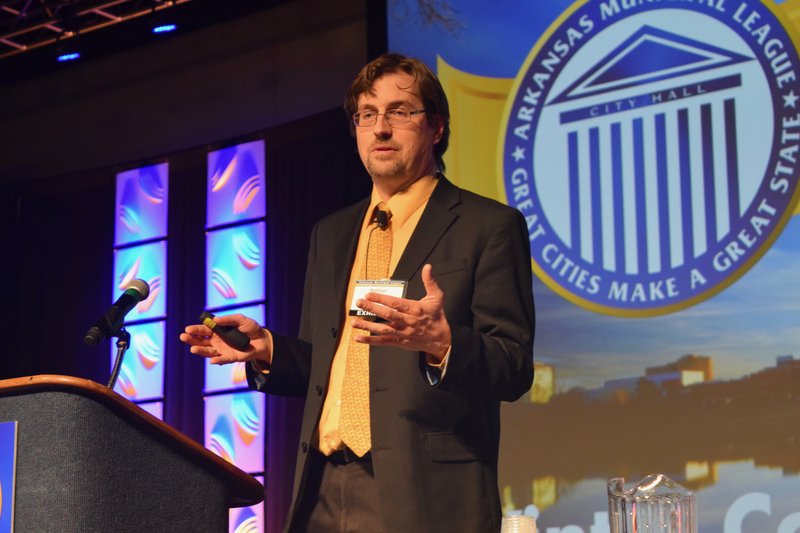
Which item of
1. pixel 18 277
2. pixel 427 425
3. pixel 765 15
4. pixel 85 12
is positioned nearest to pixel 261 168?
pixel 85 12

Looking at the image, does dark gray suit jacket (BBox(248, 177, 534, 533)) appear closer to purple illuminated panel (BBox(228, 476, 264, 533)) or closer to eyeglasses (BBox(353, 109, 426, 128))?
eyeglasses (BBox(353, 109, 426, 128))

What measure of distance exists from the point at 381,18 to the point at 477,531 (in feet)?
9.38

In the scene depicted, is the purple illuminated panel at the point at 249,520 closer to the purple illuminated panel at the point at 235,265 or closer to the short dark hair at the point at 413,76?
the purple illuminated panel at the point at 235,265

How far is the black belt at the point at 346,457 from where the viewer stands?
80.4 inches

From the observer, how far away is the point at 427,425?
2.01 m

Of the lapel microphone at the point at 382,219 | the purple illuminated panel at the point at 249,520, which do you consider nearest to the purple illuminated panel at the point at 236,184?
the purple illuminated panel at the point at 249,520

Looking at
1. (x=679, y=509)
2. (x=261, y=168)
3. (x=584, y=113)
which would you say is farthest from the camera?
(x=261, y=168)

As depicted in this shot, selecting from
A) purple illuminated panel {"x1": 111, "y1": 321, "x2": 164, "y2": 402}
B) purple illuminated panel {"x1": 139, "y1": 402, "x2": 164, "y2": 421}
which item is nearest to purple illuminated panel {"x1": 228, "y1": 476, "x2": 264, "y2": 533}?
purple illuminated panel {"x1": 139, "y1": 402, "x2": 164, "y2": 421}

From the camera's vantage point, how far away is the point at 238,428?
21.8ft

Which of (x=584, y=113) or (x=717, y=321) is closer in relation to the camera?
(x=717, y=321)

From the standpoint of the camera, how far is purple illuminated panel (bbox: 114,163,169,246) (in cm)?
731

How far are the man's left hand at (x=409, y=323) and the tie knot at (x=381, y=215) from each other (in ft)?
1.36

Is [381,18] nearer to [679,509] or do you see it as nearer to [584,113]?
[584,113]

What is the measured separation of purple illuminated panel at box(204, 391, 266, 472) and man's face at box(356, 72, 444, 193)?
4.43m
